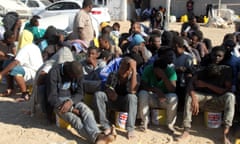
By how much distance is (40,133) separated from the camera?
600cm

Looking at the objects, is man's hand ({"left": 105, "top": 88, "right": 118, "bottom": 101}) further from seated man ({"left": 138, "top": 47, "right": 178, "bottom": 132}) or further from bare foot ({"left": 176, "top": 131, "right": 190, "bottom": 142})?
bare foot ({"left": 176, "top": 131, "right": 190, "bottom": 142})

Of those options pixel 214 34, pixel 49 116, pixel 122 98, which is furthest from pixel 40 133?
pixel 214 34

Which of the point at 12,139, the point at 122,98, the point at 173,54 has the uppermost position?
the point at 173,54

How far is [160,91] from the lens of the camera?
6.01m

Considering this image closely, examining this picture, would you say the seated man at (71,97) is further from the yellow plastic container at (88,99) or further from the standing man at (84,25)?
the standing man at (84,25)

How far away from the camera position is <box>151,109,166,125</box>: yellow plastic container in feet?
20.3

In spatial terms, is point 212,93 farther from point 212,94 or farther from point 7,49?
point 7,49

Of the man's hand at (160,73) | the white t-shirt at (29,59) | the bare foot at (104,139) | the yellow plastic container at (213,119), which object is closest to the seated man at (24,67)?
the white t-shirt at (29,59)

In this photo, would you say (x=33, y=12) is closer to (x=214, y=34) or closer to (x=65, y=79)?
(x=214, y=34)

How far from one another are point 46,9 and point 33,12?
2.32 ft

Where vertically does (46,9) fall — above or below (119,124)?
above

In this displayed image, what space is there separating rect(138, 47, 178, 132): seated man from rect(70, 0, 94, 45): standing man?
8.74ft

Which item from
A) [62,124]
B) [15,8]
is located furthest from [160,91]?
[15,8]

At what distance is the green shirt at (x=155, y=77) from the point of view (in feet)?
19.9
